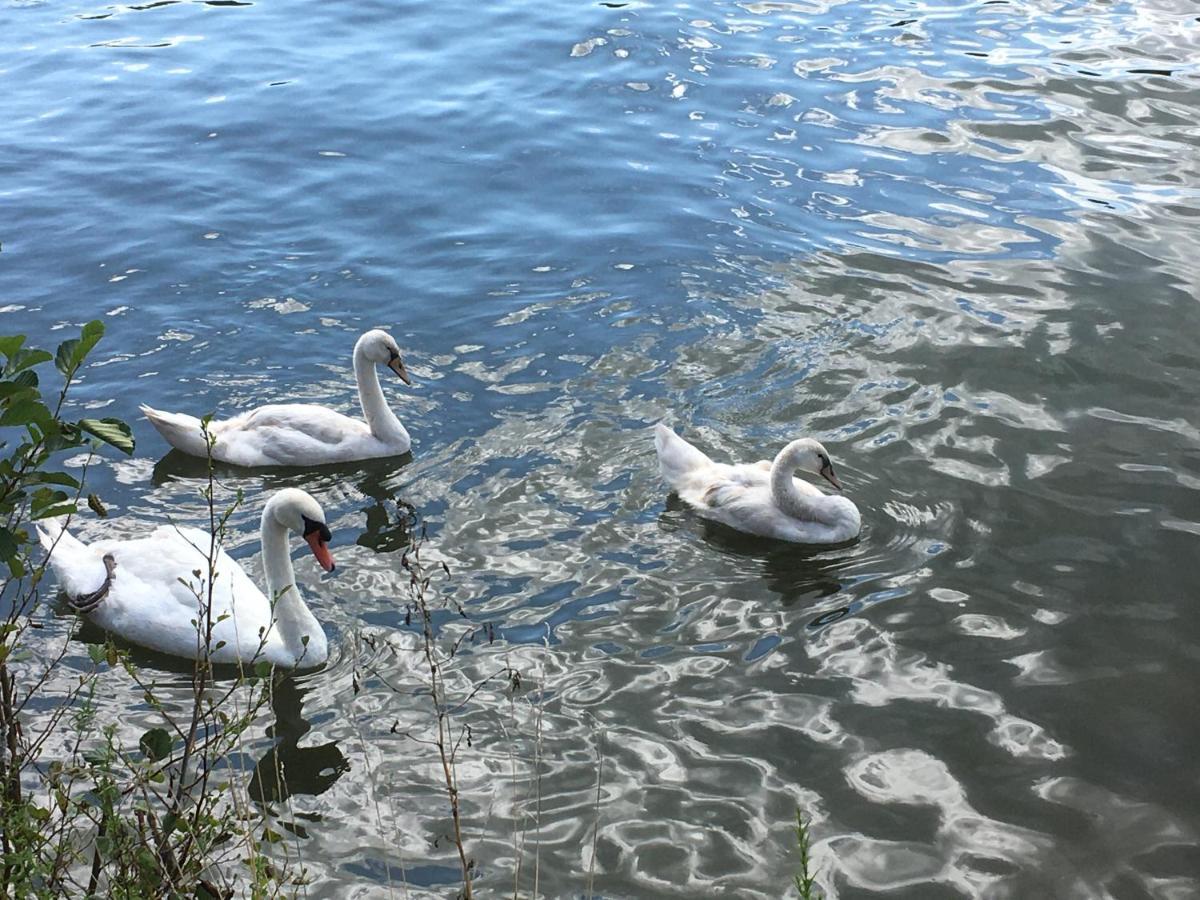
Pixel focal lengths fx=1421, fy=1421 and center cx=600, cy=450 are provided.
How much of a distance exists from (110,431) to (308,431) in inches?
235

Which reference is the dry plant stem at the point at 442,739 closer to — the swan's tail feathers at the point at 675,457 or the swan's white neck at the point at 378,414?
the swan's tail feathers at the point at 675,457

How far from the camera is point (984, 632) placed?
7.82m

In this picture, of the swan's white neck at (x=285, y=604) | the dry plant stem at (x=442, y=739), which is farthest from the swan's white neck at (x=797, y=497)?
the swan's white neck at (x=285, y=604)

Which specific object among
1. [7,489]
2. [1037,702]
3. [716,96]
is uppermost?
[7,489]

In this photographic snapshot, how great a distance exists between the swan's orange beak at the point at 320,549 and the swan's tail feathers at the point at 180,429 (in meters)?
1.89

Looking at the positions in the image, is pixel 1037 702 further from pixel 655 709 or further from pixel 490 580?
pixel 490 580

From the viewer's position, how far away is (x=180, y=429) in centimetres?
948

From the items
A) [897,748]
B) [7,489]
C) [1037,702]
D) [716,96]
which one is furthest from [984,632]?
[716,96]

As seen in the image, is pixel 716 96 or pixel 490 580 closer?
pixel 490 580

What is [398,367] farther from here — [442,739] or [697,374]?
[442,739]

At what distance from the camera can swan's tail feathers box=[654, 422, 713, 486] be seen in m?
9.05

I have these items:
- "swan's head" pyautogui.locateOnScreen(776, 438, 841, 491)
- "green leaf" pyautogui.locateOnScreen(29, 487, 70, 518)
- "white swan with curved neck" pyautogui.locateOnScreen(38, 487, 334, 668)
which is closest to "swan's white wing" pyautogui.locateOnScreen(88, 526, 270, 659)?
"white swan with curved neck" pyautogui.locateOnScreen(38, 487, 334, 668)

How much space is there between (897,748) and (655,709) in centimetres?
121

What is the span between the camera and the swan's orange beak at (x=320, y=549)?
309 inches
